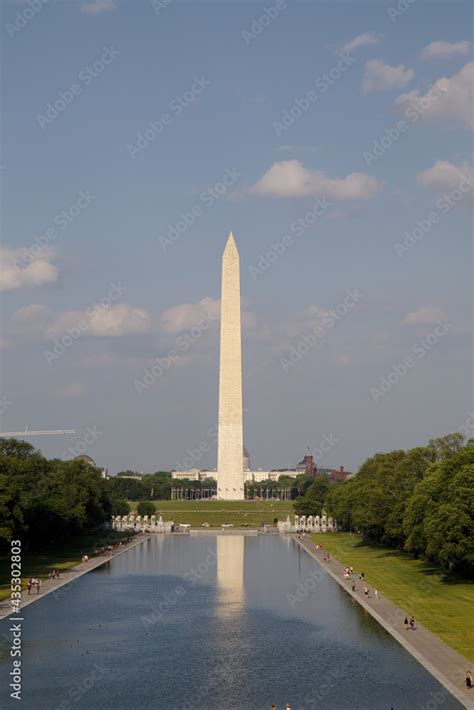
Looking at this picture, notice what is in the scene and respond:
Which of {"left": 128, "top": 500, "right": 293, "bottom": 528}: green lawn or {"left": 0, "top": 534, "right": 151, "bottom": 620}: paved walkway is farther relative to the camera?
{"left": 128, "top": 500, "right": 293, "bottom": 528}: green lawn

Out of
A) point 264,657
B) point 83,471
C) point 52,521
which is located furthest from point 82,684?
point 83,471

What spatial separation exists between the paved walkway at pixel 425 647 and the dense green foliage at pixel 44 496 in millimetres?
20737

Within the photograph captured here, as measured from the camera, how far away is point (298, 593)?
5238cm

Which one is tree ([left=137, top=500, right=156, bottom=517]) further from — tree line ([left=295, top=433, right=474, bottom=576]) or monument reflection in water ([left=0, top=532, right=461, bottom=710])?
monument reflection in water ([left=0, top=532, right=461, bottom=710])

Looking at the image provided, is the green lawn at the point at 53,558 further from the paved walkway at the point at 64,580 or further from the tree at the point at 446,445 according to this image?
the tree at the point at 446,445

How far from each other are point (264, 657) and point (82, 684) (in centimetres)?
720

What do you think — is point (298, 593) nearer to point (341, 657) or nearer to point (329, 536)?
point (341, 657)

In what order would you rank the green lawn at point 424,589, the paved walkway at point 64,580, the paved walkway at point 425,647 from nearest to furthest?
the paved walkway at point 425,647, the green lawn at point 424,589, the paved walkway at point 64,580

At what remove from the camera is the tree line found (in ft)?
177

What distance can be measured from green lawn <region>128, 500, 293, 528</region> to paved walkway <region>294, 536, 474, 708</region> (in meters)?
67.6

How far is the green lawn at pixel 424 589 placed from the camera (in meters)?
39.9

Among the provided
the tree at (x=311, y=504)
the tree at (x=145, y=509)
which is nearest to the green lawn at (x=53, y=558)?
the tree at (x=145, y=509)

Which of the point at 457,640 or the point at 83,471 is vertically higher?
the point at 83,471

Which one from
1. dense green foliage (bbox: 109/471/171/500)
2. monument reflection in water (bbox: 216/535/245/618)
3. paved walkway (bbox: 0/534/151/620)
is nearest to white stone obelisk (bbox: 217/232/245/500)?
monument reflection in water (bbox: 216/535/245/618)
